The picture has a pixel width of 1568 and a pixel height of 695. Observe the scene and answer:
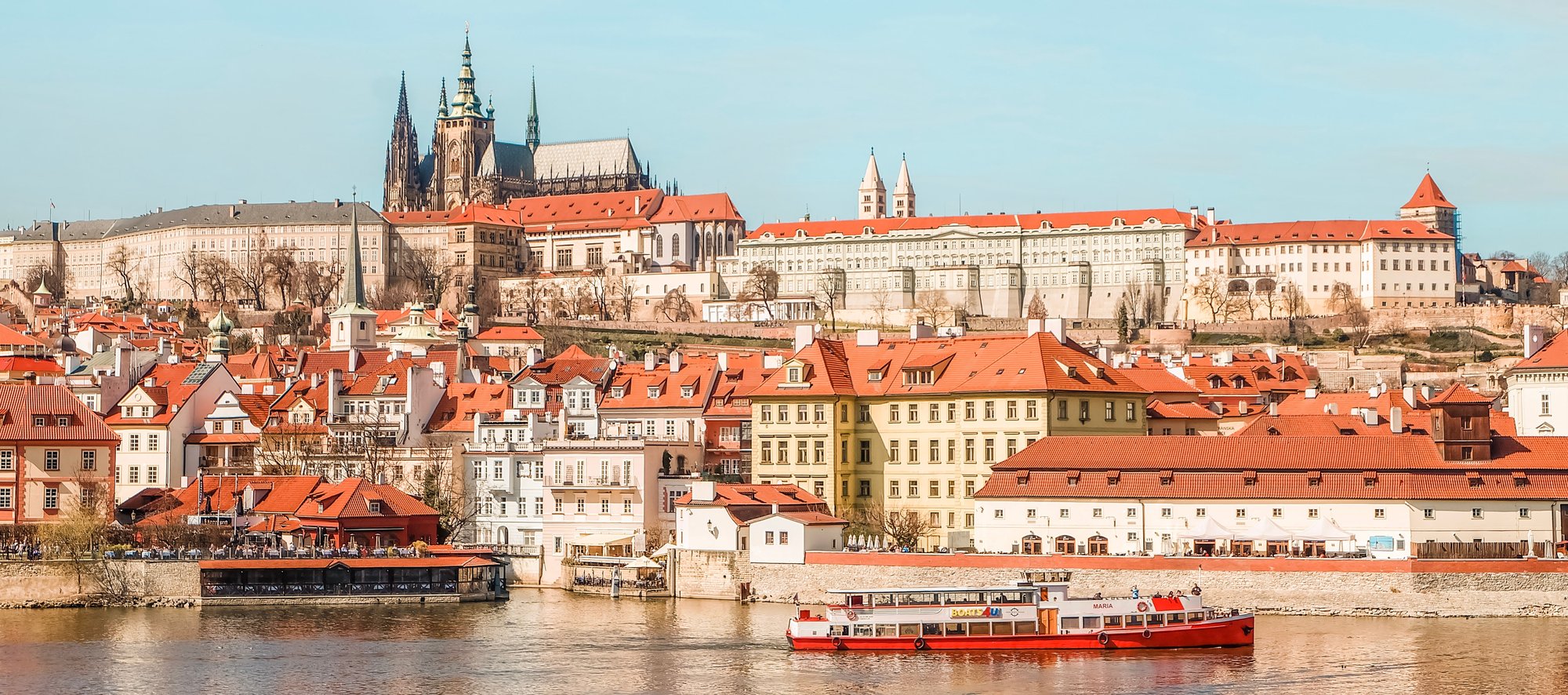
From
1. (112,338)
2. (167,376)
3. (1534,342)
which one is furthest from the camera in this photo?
(112,338)

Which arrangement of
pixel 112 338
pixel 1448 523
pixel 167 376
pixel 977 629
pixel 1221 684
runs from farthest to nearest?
pixel 112 338
pixel 167 376
pixel 1448 523
pixel 977 629
pixel 1221 684

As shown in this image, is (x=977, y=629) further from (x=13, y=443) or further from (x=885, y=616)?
(x=13, y=443)

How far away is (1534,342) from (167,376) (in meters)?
51.4

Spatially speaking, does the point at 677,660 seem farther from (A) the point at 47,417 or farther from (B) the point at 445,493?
(A) the point at 47,417

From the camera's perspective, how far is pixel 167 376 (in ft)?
306

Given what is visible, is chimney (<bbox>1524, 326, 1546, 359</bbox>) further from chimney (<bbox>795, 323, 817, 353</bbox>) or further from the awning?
the awning

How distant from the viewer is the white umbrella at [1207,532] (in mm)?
63281

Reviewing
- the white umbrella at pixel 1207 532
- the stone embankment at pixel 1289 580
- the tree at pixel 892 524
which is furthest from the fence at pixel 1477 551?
the tree at pixel 892 524

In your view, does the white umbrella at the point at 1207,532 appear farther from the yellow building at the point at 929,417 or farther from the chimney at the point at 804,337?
the chimney at the point at 804,337

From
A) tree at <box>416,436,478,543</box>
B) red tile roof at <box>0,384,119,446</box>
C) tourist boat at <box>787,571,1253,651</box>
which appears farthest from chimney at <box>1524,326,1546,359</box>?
red tile roof at <box>0,384,119,446</box>

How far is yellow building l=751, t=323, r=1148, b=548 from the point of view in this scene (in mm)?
72125

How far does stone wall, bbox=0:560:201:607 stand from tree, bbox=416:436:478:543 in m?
10.3

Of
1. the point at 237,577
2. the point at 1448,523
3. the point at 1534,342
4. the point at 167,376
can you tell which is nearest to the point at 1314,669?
the point at 1448,523

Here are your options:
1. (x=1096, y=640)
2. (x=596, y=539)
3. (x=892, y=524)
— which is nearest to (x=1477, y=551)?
(x=1096, y=640)
